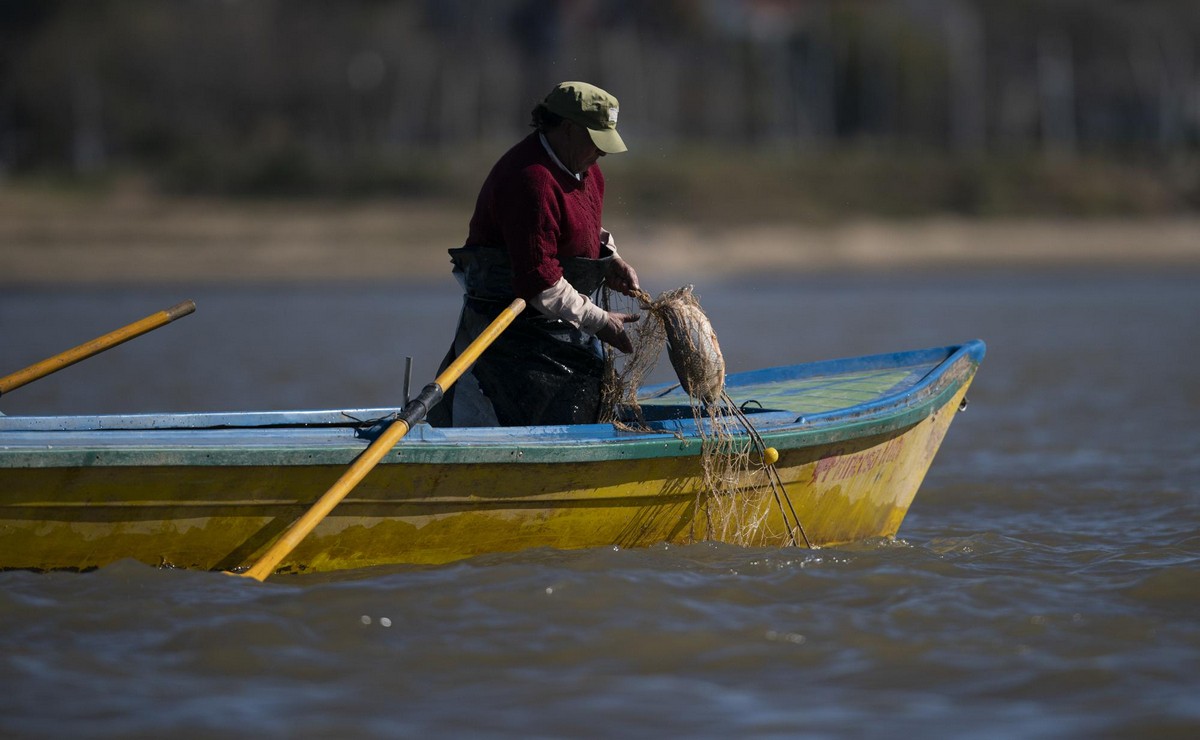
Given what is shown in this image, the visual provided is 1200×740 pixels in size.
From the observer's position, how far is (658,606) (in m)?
5.01

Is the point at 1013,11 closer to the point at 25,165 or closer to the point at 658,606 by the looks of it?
the point at 25,165

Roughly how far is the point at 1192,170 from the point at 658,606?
42.8 meters

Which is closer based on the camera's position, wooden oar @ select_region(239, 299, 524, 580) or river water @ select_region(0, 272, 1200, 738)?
river water @ select_region(0, 272, 1200, 738)

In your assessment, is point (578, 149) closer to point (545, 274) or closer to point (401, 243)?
point (545, 274)

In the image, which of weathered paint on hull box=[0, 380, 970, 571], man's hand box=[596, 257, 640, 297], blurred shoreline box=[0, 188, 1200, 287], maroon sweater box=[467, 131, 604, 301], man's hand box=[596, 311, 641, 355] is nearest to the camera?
weathered paint on hull box=[0, 380, 970, 571]

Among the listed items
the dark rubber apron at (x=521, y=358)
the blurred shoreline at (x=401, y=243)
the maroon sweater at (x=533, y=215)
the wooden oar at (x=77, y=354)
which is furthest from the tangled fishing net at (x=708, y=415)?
the blurred shoreline at (x=401, y=243)

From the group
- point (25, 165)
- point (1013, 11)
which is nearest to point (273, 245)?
point (25, 165)

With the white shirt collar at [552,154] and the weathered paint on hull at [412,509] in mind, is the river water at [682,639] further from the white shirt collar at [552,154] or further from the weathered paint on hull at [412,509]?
the white shirt collar at [552,154]

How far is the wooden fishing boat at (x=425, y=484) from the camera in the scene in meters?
4.88

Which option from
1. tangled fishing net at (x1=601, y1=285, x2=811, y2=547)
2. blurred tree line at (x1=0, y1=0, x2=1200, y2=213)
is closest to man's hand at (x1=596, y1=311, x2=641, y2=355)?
tangled fishing net at (x1=601, y1=285, x2=811, y2=547)

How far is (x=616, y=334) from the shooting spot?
5.52m

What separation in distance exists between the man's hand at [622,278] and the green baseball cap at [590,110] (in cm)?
62

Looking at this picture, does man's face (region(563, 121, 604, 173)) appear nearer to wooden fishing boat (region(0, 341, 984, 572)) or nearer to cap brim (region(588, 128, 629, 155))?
cap brim (region(588, 128, 629, 155))

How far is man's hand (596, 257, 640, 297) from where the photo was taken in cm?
583
